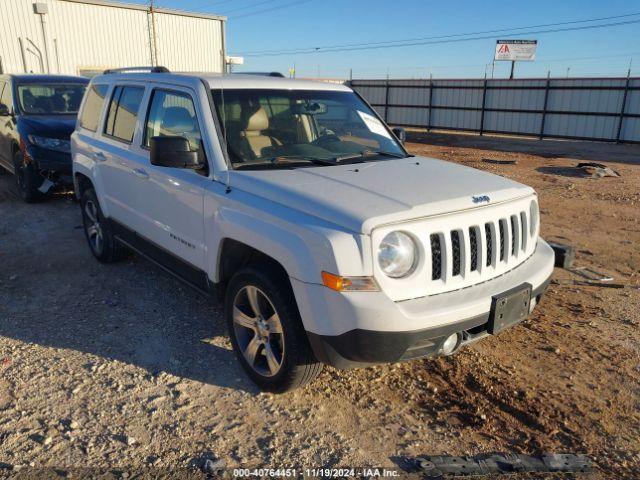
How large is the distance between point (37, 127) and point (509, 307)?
25.5 feet

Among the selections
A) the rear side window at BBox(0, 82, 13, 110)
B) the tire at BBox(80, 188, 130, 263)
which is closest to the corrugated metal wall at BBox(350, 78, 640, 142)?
the rear side window at BBox(0, 82, 13, 110)

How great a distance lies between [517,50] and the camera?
35375 mm

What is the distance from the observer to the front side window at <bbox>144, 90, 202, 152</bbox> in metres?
3.85

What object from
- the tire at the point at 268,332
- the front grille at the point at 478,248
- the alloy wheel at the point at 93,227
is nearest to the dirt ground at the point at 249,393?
the tire at the point at 268,332

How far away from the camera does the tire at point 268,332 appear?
304 centimetres

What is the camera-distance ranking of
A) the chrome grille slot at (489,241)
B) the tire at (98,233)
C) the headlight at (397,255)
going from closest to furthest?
the headlight at (397,255)
the chrome grille slot at (489,241)
the tire at (98,233)

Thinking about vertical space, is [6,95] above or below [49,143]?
above

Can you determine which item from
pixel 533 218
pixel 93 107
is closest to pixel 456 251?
pixel 533 218

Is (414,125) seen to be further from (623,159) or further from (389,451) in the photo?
(389,451)

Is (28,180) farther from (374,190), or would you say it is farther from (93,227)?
(374,190)

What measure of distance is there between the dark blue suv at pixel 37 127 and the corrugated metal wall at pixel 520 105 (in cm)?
1713

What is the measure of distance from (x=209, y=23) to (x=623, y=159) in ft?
66.0

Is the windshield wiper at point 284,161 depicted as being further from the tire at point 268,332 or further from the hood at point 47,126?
the hood at point 47,126

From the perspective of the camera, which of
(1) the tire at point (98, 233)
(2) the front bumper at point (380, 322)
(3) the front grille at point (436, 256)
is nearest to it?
(2) the front bumper at point (380, 322)
